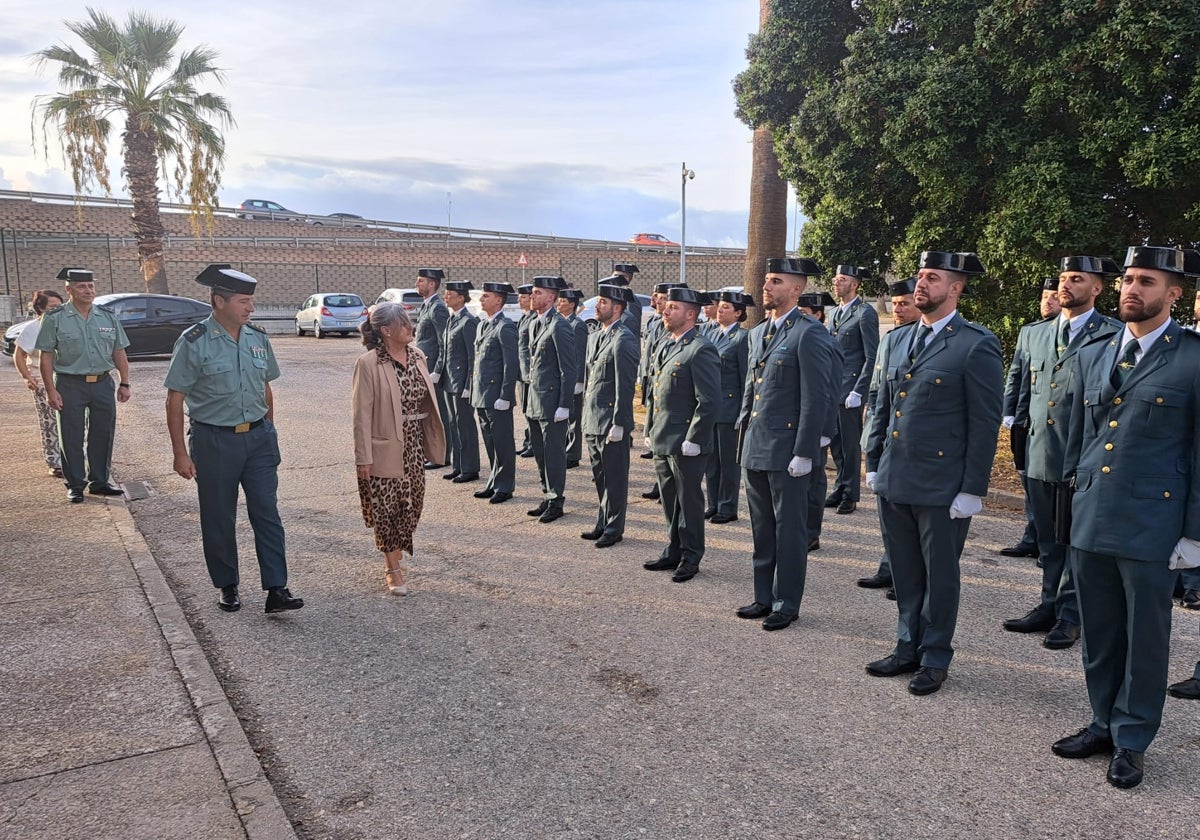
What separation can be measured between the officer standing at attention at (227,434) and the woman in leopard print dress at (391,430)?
1.94 feet

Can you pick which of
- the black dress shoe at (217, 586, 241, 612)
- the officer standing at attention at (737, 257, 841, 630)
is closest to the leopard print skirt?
the black dress shoe at (217, 586, 241, 612)

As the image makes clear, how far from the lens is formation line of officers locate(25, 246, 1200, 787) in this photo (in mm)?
3676

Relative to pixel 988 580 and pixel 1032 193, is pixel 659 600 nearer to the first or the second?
pixel 988 580

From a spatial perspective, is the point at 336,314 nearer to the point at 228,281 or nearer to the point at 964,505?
the point at 228,281

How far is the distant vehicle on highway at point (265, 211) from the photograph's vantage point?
4638cm

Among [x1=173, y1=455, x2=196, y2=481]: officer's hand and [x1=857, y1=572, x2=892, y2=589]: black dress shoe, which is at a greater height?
[x1=173, y1=455, x2=196, y2=481]: officer's hand

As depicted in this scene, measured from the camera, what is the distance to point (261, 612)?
5547 millimetres

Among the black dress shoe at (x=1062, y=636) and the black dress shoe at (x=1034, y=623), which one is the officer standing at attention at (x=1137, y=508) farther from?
the black dress shoe at (x=1034, y=623)

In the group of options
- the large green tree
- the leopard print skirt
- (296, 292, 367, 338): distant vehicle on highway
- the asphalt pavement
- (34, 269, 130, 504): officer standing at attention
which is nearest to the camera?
the asphalt pavement

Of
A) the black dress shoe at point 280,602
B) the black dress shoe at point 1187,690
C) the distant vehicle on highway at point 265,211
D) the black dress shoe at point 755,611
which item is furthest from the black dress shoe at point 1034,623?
the distant vehicle on highway at point 265,211

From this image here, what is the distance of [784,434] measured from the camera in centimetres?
543

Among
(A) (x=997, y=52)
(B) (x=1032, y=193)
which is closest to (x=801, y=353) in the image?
(B) (x=1032, y=193)

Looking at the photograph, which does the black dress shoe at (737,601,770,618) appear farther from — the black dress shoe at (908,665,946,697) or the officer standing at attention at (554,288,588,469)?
the officer standing at attention at (554,288,588,469)

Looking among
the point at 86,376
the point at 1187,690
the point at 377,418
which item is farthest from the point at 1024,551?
the point at 86,376
